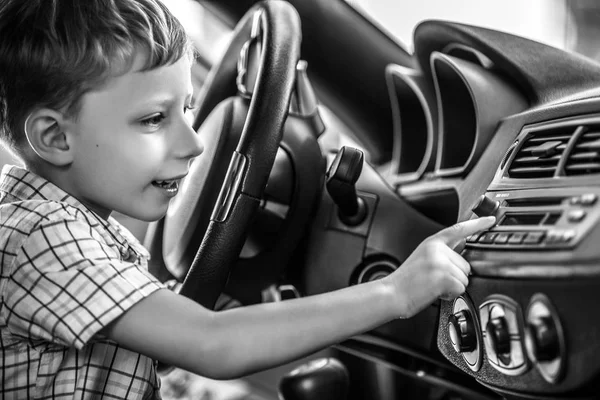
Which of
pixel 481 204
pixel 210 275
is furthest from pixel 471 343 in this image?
pixel 210 275

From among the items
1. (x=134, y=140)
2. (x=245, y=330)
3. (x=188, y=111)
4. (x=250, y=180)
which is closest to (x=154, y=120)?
(x=134, y=140)

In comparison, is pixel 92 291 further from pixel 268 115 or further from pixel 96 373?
pixel 268 115

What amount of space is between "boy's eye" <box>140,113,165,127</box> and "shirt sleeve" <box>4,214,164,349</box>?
0.13 m

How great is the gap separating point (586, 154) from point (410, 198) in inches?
19.7

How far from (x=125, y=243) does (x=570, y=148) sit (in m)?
0.51

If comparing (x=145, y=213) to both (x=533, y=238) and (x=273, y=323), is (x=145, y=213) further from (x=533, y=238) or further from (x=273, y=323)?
(x=533, y=238)

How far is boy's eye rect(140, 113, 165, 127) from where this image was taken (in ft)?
2.55

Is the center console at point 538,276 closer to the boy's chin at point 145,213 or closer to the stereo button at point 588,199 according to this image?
the stereo button at point 588,199

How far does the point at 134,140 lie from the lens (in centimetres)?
77

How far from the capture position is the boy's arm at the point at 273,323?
0.69 meters

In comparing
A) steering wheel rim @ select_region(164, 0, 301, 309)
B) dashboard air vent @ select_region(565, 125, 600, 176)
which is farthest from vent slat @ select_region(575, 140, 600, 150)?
steering wheel rim @ select_region(164, 0, 301, 309)

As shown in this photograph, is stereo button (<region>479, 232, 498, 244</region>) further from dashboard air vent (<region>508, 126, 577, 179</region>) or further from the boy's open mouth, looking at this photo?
the boy's open mouth

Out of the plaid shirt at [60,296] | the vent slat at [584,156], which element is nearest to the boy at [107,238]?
the plaid shirt at [60,296]

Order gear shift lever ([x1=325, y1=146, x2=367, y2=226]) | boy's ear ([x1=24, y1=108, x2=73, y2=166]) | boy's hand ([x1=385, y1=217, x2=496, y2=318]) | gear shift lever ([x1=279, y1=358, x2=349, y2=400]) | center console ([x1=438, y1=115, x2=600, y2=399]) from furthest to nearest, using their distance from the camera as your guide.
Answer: gear shift lever ([x1=279, y1=358, x2=349, y2=400]) < gear shift lever ([x1=325, y1=146, x2=367, y2=226]) < boy's ear ([x1=24, y1=108, x2=73, y2=166]) < boy's hand ([x1=385, y1=217, x2=496, y2=318]) < center console ([x1=438, y1=115, x2=600, y2=399])
